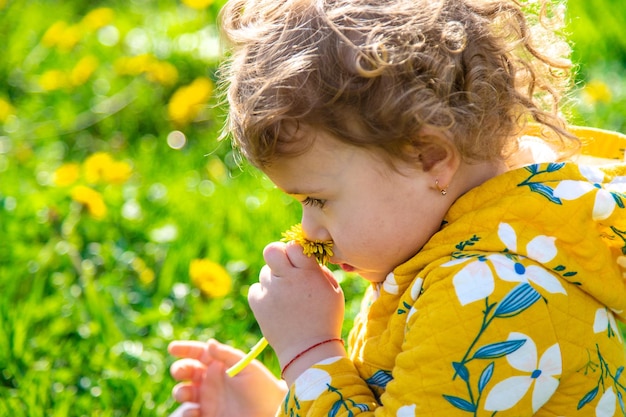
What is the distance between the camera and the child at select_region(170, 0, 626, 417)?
127cm

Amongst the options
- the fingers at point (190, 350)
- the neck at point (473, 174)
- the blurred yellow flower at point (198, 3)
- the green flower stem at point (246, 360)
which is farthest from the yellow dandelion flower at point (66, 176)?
the neck at point (473, 174)

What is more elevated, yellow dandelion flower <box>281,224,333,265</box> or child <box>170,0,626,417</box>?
child <box>170,0,626,417</box>

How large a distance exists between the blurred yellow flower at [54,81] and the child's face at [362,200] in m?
1.84

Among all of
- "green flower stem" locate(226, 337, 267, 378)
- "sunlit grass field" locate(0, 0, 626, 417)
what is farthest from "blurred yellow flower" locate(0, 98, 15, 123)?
"green flower stem" locate(226, 337, 267, 378)

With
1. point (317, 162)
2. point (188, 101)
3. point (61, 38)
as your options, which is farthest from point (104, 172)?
point (317, 162)

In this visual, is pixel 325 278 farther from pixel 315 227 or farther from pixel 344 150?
pixel 344 150

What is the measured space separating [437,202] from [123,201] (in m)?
1.24

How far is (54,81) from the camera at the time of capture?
3.03 m

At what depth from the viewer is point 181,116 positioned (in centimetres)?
286

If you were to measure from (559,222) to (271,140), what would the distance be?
440 mm

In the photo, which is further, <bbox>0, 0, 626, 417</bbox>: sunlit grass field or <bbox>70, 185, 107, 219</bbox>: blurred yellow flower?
<bbox>70, 185, 107, 219</bbox>: blurred yellow flower

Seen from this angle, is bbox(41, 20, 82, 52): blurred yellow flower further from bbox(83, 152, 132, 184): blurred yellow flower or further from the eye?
the eye

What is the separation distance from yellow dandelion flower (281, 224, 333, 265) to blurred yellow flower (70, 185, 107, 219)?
3.02 feet

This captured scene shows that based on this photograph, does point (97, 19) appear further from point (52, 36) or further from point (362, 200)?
point (362, 200)
